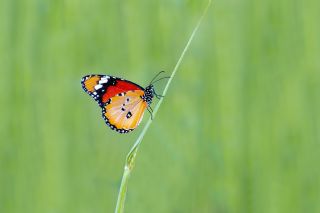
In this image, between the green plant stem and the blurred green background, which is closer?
the green plant stem

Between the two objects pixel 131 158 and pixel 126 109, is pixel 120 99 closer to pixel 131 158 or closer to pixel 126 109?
pixel 126 109

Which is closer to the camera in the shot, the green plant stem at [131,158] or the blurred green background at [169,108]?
the green plant stem at [131,158]

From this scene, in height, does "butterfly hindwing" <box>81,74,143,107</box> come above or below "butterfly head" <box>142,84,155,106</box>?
above

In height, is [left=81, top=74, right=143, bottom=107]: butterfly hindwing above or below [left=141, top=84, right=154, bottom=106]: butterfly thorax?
above

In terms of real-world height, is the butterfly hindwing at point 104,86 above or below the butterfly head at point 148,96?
above
